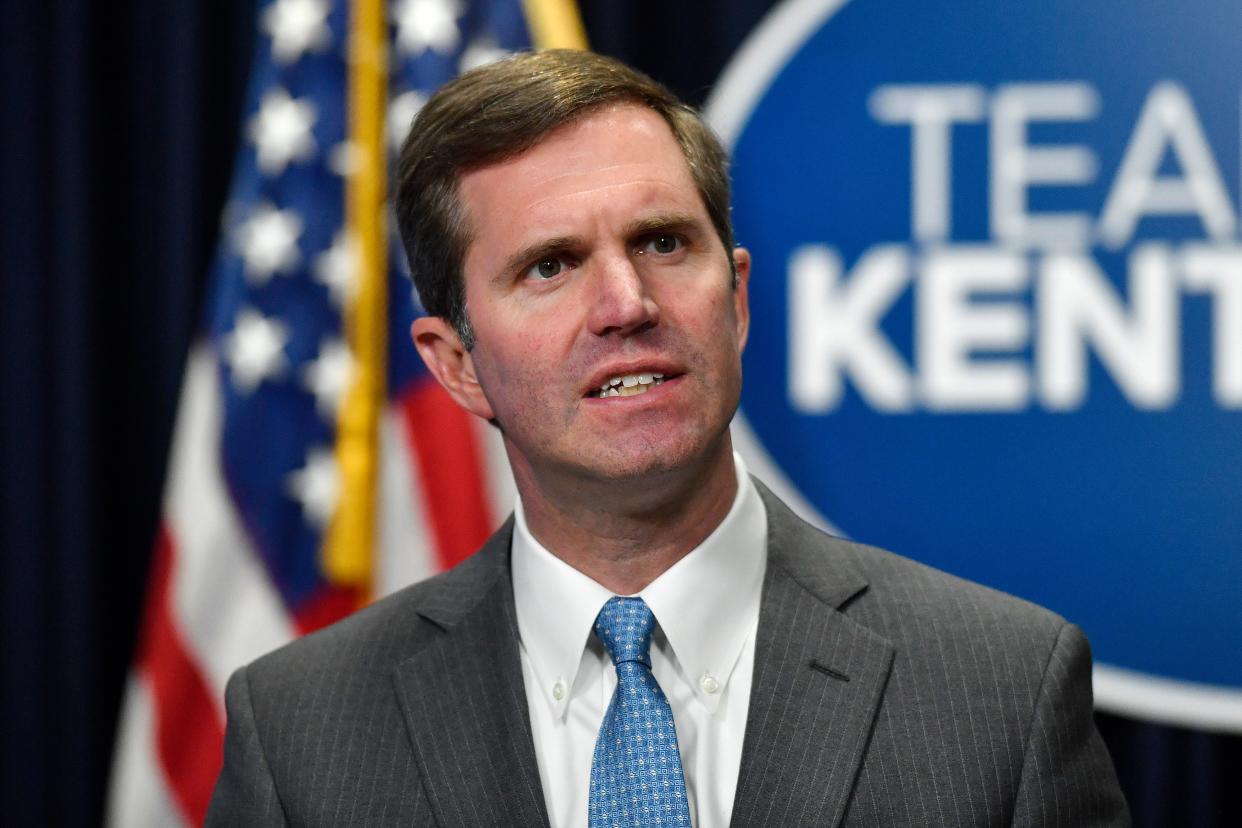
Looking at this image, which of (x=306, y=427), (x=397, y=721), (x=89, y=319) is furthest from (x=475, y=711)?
(x=89, y=319)

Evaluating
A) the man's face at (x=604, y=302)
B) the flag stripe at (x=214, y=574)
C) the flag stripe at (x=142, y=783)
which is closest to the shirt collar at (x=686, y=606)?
the man's face at (x=604, y=302)

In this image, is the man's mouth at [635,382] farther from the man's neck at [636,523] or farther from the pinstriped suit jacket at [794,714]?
the pinstriped suit jacket at [794,714]

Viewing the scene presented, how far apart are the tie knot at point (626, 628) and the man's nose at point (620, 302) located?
12.2 inches

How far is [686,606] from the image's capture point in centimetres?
161

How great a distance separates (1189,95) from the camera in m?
2.53

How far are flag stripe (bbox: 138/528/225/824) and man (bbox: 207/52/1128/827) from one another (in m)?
0.99

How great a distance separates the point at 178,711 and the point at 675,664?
142 cm

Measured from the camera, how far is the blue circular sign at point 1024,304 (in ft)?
8.29

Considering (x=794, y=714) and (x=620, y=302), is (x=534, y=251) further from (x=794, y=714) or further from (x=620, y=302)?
(x=794, y=714)

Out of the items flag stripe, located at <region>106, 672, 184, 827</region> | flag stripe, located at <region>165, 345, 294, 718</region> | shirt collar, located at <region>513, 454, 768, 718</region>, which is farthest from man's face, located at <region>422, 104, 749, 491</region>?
flag stripe, located at <region>106, 672, 184, 827</region>

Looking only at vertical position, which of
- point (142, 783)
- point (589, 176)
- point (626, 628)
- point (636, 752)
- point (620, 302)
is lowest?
point (142, 783)

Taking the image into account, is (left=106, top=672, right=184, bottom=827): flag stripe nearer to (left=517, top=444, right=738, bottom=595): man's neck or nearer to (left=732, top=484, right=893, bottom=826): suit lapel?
(left=517, top=444, right=738, bottom=595): man's neck

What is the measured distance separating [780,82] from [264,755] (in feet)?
5.27

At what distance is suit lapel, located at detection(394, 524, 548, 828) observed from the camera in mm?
1570
